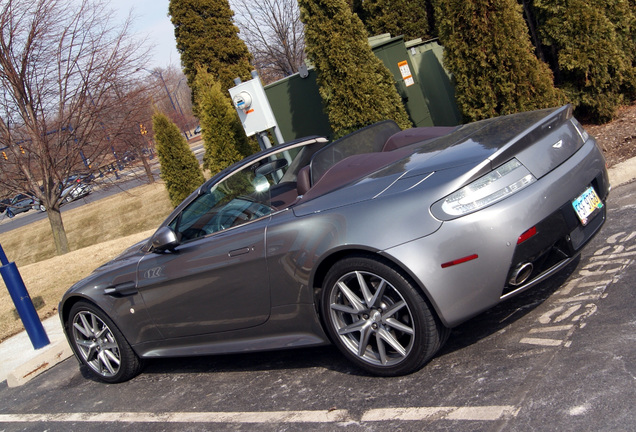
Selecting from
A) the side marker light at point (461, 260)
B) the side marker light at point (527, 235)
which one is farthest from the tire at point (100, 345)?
the side marker light at point (527, 235)

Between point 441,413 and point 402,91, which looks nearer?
point 441,413

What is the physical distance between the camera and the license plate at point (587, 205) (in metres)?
3.46

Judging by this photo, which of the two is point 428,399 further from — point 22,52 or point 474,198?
point 22,52

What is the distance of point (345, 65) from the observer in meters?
9.98

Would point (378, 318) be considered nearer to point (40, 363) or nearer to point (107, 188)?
point (40, 363)

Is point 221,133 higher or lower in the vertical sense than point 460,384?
higher

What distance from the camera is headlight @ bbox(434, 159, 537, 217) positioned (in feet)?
10.4

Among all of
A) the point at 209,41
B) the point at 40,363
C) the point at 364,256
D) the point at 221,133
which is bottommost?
the point at 40,363

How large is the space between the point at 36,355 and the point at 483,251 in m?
5.09

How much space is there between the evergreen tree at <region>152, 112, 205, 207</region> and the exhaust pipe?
36.2 feet

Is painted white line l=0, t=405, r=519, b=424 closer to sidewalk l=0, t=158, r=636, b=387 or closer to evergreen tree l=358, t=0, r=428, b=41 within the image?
sidewalk l=0, t=158, r=636, b=387

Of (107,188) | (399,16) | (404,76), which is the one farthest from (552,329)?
(107,188)

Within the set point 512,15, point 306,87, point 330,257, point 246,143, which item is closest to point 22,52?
point 246,143

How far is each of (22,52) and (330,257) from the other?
12.4 metres
